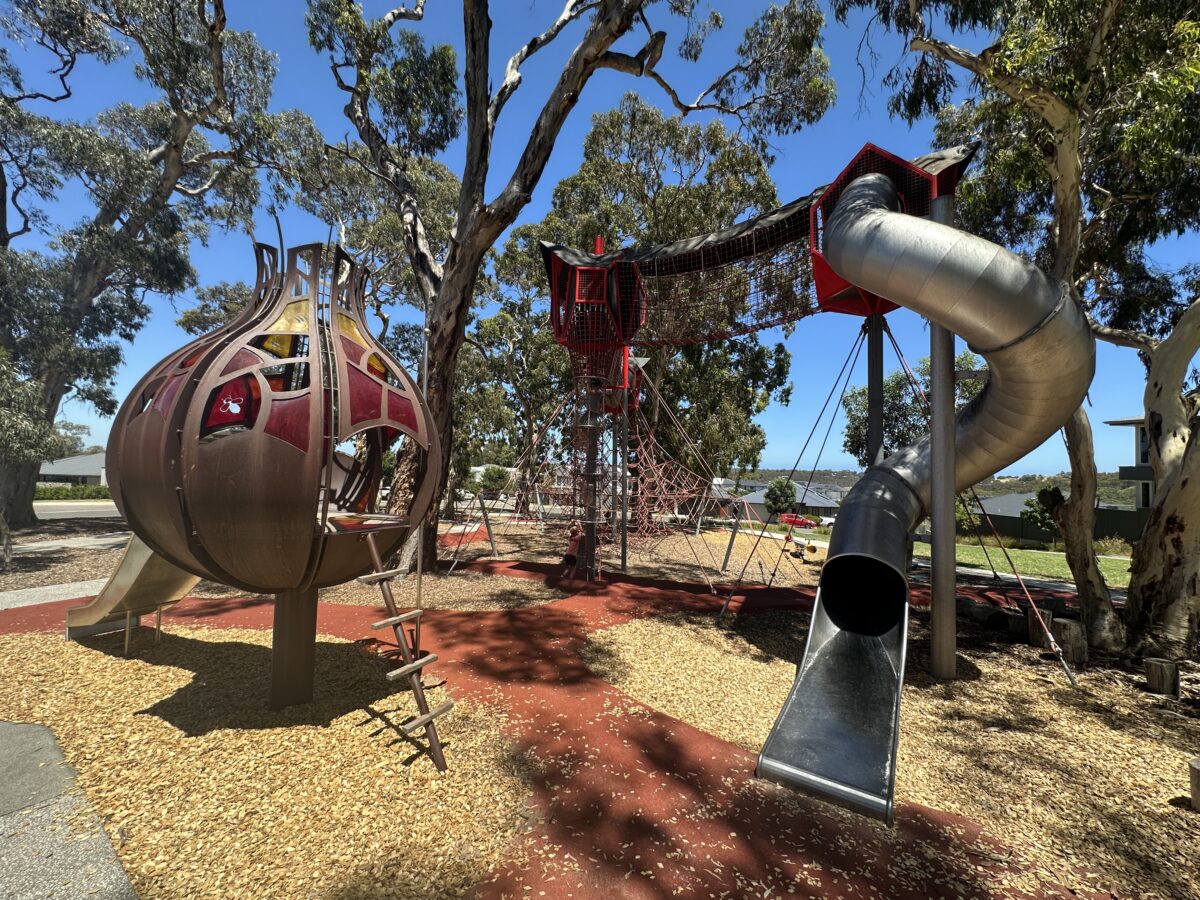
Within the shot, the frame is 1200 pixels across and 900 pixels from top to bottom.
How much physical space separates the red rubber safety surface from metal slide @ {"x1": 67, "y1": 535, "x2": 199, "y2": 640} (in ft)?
12.7

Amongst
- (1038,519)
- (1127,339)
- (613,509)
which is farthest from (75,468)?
(1038,519)

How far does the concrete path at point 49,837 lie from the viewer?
9.51ft

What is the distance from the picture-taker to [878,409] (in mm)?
8594

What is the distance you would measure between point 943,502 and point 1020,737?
8.53 feet

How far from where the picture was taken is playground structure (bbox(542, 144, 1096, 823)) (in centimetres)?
467

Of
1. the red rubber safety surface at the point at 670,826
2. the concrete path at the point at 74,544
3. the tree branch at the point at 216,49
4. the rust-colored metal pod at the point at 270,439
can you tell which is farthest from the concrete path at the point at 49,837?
the tree branch at the point at 216,49

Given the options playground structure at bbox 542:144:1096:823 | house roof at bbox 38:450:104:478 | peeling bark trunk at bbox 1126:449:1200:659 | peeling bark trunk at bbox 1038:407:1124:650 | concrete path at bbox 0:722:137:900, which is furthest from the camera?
house roof at bbox 38:450:104:478

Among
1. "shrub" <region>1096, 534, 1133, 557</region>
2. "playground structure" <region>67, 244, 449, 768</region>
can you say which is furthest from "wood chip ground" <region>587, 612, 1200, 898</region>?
"shrub" <region>1096, 534, 1133, 557</region>

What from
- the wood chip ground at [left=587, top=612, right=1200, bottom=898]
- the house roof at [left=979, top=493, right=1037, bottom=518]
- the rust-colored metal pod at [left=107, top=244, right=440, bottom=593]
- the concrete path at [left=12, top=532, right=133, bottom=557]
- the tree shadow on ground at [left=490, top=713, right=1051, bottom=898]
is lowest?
the concrete path at [left=12, top=532, right=133, bottom=557]

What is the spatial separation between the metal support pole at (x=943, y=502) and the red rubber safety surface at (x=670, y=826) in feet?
10.8

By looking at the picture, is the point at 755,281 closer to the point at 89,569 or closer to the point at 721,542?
the point at 721,542

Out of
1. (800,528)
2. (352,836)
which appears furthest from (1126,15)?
(800,528)

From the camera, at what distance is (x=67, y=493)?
40.2 metres

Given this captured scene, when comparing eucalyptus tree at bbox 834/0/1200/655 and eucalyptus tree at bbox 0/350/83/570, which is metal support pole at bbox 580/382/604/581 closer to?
eucalyptus tree at bbox 834/0/1200/655
